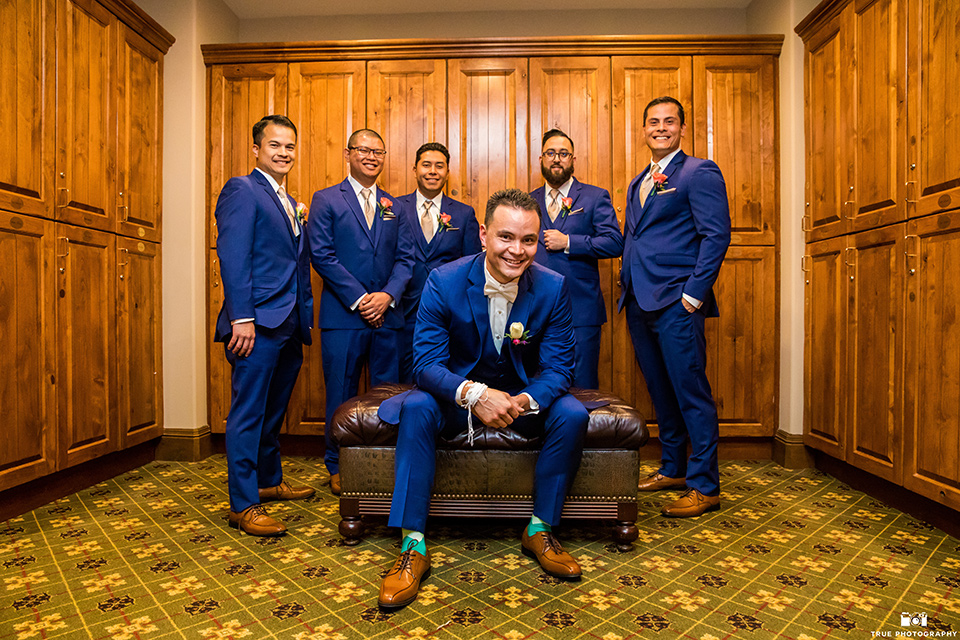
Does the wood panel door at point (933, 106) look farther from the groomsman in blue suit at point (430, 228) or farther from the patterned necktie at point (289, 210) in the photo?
the patterned necktie at point (289, 210)

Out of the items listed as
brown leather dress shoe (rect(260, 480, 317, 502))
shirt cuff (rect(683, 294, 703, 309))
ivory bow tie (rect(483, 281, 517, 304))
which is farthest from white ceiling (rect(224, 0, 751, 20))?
brown leather dress shoe (rect(260, 480, 317, 502))

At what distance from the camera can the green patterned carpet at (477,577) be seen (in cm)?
170

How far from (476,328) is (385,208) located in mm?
1392

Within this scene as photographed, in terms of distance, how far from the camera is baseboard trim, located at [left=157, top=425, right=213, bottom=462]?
3783mm

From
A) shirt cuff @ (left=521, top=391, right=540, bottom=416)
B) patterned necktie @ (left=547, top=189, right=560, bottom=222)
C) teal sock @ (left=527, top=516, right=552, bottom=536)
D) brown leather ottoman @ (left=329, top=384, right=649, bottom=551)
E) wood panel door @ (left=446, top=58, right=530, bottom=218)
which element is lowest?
teal sock @ (left=527, top=516, right=552, bottom=536)

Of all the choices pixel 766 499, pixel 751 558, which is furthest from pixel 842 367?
pixel 751 558

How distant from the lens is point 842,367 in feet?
10.6

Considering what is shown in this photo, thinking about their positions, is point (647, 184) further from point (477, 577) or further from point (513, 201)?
point (477, 577)

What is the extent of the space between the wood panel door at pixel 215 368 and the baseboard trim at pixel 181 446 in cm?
17

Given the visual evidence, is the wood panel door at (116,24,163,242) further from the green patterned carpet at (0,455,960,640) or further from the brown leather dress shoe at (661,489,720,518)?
the brown leather dress shoe at (661,489,720,518)

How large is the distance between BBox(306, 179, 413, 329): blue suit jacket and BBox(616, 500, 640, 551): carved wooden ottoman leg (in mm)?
1632

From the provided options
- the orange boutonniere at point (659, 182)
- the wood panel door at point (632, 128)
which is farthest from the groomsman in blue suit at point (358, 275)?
the wood panel door at point (632, 128)

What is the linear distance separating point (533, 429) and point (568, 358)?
0.33 metres

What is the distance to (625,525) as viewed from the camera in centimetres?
229
